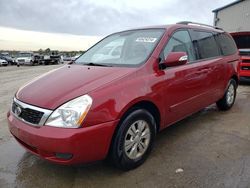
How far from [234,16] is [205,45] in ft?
68.8

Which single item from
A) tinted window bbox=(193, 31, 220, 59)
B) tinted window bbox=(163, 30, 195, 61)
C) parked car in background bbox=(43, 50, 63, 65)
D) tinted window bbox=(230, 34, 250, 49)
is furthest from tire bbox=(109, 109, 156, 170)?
parked car in background bbox=(43, 50, 63, 65)

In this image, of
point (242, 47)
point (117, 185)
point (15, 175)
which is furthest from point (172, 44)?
point (242, 47)

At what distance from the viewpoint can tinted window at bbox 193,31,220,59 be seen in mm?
4352

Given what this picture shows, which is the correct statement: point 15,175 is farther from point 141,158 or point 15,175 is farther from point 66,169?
point 141,158

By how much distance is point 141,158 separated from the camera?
3186 millimetres

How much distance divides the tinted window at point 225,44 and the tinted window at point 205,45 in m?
0.27

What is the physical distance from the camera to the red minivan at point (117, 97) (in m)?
2.59

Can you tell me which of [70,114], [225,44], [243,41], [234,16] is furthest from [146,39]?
[234,16]

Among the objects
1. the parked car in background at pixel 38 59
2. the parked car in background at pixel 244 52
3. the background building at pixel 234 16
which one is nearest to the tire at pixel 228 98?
the parked car in background at pixel 244 52

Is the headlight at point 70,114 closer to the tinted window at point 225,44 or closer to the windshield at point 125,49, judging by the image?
the windshield at point 125,49

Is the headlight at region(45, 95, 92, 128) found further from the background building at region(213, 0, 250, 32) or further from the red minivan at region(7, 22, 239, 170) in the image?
the background building at region(213, 0, 250, 32)

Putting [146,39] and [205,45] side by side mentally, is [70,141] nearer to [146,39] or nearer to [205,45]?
[146,39]

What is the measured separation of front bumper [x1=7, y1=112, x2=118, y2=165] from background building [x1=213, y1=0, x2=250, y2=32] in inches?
865

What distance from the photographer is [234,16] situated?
75.3 feet
